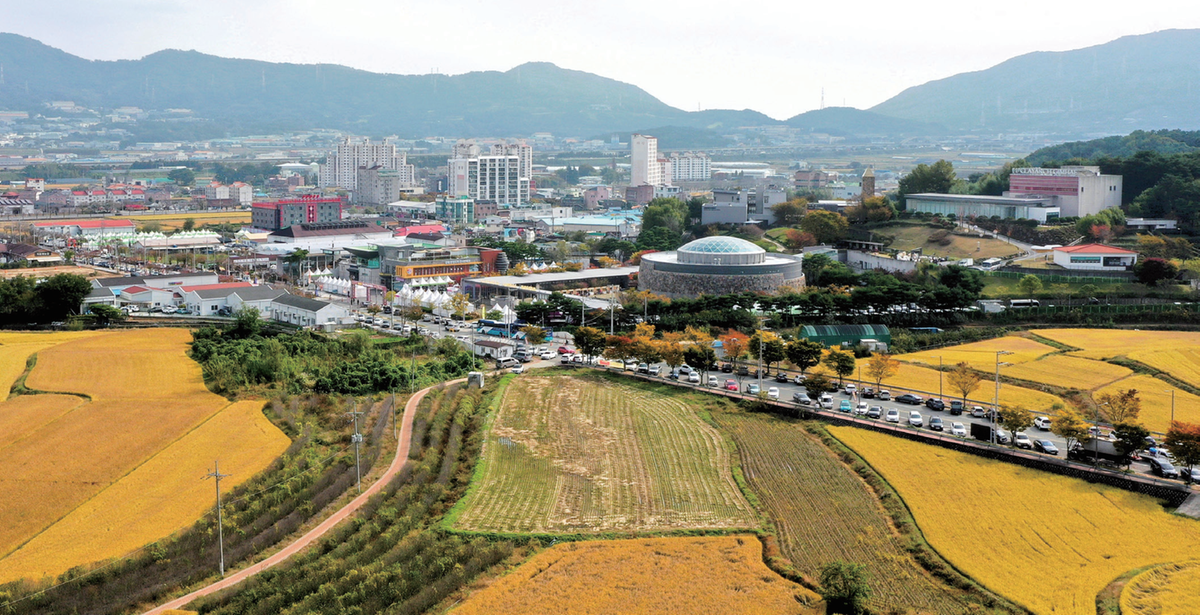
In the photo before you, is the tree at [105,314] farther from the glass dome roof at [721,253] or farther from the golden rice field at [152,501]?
the glass dome roof at [721,253]

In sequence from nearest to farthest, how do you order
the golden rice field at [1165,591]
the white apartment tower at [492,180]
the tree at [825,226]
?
the golden rice field at [1165,591] < the tree at [825,226] < the white apartment tower at [492,180]

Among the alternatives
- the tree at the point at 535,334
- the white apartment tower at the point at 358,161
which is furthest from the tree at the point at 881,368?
the white apartment tower at the point at 358,161

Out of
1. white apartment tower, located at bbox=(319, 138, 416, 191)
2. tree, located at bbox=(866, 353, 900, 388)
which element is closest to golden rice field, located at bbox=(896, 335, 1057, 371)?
tree, located at bbox=(866, 353, 900, 388)

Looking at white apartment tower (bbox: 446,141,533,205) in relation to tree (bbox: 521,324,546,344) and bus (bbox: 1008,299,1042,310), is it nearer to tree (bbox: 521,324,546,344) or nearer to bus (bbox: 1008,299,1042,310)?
tree (bbox: 521,324,546,344)

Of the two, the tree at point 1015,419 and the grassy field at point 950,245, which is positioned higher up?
the grassy field at point 950,245

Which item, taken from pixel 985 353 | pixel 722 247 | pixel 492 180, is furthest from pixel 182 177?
pixel 985 353

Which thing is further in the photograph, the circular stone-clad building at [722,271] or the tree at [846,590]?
the circular stone-clad building at [722,271]

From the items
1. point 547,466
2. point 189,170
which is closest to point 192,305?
point 547,466
